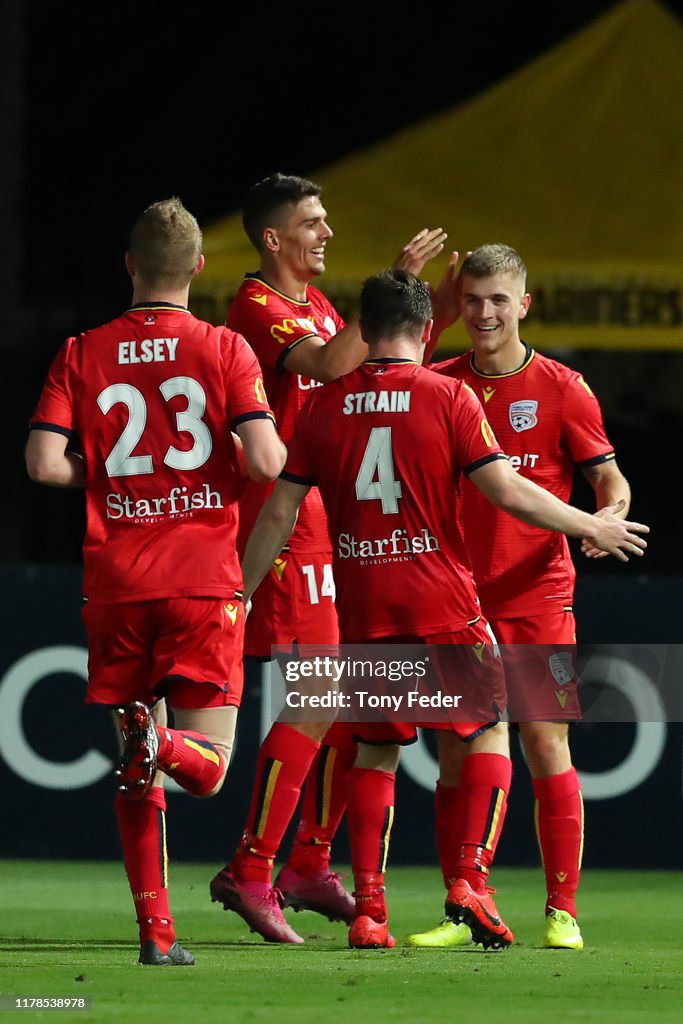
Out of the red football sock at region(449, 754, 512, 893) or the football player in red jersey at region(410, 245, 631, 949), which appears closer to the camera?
the red football sock at region(449, 754, 512, 893)

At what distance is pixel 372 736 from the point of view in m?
6.21

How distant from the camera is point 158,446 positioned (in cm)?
580

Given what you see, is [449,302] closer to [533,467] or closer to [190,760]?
[533,467]

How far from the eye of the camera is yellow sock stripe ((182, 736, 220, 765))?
5.61m

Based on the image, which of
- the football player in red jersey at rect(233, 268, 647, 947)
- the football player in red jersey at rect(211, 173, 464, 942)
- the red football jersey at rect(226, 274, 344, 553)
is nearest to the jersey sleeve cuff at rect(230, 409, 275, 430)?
the football player in red jersey at rect(233, 268, 647, 947)

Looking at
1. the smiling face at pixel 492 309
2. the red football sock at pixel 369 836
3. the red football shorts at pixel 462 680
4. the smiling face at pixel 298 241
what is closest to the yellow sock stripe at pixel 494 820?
the red football shorts at pixel 462 680

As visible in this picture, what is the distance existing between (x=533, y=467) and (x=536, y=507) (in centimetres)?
86

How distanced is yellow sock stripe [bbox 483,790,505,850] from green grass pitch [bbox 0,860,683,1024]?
1.03ft

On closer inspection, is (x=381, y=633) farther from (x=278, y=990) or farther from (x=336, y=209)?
(x=336, y=209)

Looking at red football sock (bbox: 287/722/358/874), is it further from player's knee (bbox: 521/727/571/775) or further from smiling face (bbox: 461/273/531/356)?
smiling face (bbox: 461/273/531/356)

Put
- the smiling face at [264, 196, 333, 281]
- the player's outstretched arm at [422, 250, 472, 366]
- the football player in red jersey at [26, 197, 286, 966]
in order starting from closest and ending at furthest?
the football player in red jersey at [26, 197, 286, 966], the player's outstretched arm at [422, 250, 472, 366], the smiling face at [264, 196, 333, 281]

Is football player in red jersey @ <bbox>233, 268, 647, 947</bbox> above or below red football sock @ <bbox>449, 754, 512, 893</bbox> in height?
above

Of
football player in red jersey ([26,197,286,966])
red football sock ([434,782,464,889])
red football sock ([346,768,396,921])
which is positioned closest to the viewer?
football player in red jersey ([26,197,286,966])

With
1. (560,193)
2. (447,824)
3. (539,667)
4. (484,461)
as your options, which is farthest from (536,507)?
(560,193)
